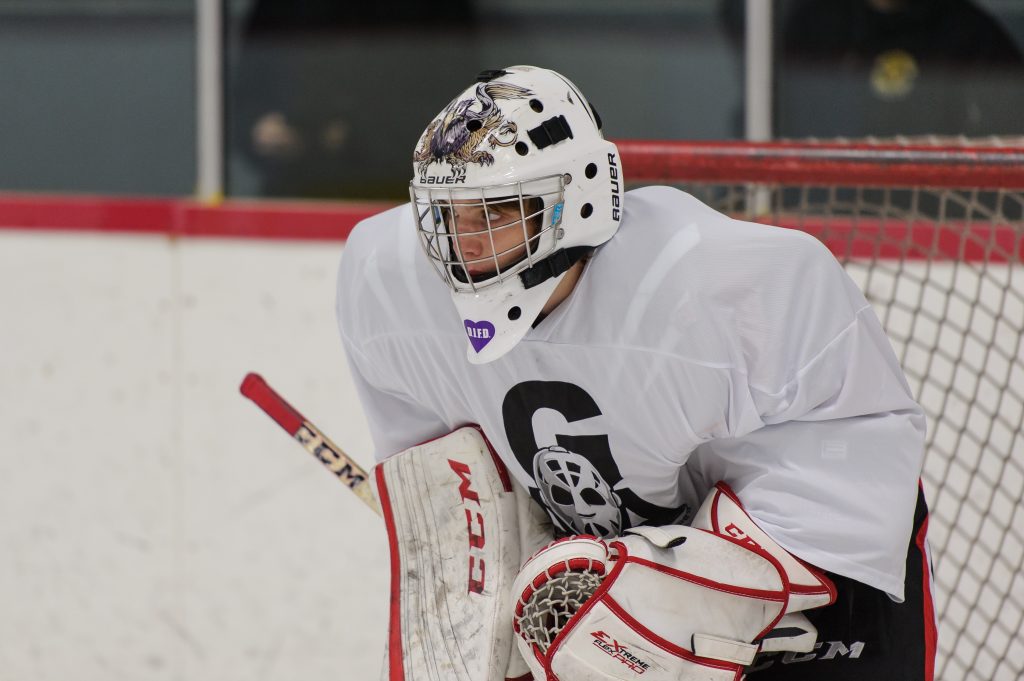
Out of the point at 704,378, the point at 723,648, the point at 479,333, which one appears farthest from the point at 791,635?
the point at 479,333

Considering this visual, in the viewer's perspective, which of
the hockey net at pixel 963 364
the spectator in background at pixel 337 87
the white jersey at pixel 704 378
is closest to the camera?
the white jersey at pixel 704 378

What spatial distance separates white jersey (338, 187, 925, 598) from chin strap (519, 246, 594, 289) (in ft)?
0.11

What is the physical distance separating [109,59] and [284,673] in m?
1.52

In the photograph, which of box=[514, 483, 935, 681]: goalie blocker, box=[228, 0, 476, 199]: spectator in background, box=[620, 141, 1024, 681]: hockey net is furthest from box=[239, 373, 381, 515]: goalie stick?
box=[228, 0, 476, 199]: spectator in background

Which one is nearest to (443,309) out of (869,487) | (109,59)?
(869,487)

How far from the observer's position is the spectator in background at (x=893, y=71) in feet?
7.82

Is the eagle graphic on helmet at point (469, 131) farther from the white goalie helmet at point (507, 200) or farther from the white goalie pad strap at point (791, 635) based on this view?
the white goalie pad strap at point (791, 635)

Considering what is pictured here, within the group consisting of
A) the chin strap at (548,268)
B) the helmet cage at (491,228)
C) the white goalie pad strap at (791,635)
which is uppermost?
the helmet cage at (491,228)

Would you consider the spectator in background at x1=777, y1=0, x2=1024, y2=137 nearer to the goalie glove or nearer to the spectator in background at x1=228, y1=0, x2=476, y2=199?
the spectator in background at x1=228, y1=0, x2=476, y2=199

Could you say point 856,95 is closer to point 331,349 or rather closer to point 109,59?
point 331,349

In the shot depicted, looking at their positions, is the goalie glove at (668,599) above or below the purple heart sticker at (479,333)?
below

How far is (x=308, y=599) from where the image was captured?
234cm

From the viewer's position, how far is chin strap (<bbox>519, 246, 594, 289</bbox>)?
3.83 feet

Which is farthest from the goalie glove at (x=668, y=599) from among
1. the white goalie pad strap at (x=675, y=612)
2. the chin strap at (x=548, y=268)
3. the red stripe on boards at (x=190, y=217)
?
the red stripe on boards at (x=190, y=217)
